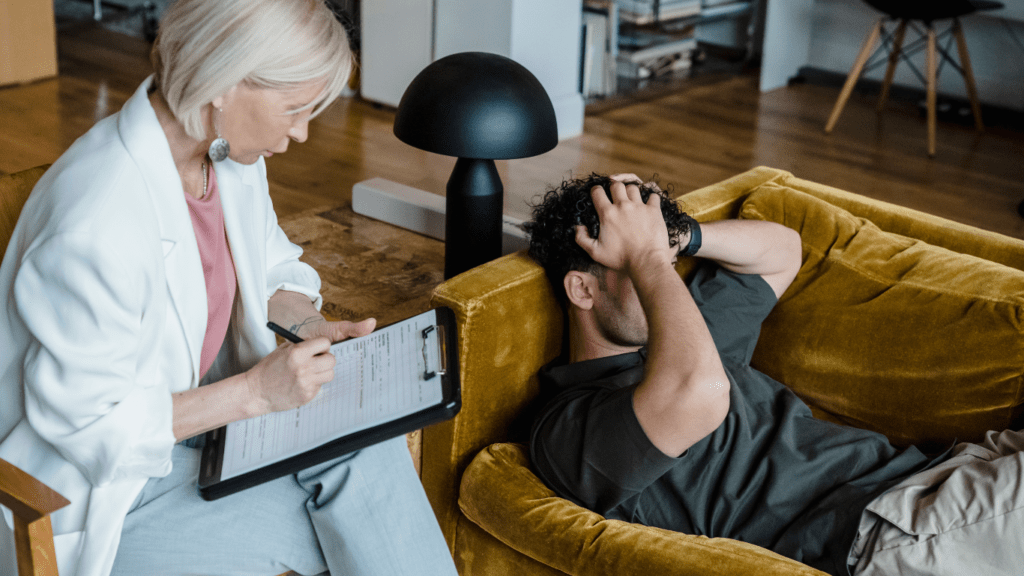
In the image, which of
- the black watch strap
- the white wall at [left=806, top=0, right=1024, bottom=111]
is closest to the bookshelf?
the white wall at [left=806, top=0, right=1024, bottom=111]

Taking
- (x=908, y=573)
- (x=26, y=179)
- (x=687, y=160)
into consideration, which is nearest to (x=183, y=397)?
(x=26, y=179)

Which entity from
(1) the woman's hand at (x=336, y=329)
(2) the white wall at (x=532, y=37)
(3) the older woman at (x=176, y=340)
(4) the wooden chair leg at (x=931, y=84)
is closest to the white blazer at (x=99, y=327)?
(3) the older woman at (x=176, y=340)

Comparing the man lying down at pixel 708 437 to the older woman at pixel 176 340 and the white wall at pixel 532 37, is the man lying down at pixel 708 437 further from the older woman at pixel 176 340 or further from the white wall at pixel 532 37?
the white wall at pixel 532 37

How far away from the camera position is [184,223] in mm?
1241

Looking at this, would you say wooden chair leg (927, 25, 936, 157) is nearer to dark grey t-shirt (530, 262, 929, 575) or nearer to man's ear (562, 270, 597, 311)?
dark grey t-shirt (530, 262, 929, 575)

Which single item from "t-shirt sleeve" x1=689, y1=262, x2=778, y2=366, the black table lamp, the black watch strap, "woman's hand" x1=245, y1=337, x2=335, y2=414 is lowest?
"t-shirt sleeve" x1=689, y1=262, x2=778, y2=366

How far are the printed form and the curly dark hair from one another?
1.16 feet

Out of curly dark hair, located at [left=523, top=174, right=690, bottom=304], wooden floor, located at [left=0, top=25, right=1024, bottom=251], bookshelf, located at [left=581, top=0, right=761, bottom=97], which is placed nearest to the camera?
curly dark hair, located at [left=523, top=174, right=690, bottom=304]

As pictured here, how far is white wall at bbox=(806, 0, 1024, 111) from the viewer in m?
5.34

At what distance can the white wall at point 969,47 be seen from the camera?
534 cm

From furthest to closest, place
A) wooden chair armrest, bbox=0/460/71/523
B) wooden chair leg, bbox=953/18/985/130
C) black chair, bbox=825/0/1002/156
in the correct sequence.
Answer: wooden chair leg, bbox=953/18/985/130 → black chair, bbox=825/0/1002/156 → wooden chair armrest, bbox=0/460/71/523

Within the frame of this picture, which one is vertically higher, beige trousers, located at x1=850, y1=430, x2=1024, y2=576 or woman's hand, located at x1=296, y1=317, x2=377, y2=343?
woman's hand, located at x1=296, y1=317, x2=377, y2=343

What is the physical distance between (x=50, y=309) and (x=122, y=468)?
21 cm

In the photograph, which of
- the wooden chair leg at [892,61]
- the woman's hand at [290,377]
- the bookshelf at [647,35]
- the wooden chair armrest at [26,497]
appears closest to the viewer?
the wooden chair armrest at [26,497]
